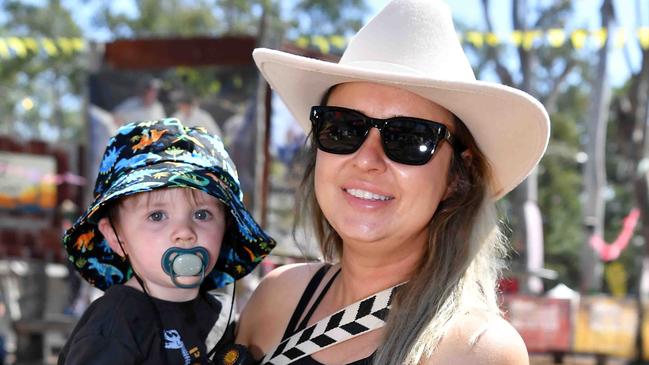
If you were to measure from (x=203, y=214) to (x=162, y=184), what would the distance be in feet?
0.62

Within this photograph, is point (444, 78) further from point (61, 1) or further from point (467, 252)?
point (61, 1)

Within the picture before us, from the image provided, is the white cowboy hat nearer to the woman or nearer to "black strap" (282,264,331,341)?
the woman

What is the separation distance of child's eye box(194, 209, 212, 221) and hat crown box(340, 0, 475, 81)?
565 mm

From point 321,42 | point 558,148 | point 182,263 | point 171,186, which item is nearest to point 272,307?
point 182,263

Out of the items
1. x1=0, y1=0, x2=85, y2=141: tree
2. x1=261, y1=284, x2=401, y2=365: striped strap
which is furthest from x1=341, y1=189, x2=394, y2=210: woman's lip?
x1=0, y1=0, x2=85, y2=141: tree

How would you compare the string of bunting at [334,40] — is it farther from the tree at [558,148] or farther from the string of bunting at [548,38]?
the tree at [558,148]

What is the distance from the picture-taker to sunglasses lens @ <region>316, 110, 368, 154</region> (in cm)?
216

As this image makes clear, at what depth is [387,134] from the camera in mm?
2125

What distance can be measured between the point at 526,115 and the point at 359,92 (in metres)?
0.42

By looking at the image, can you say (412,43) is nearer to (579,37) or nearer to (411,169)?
(411,169)

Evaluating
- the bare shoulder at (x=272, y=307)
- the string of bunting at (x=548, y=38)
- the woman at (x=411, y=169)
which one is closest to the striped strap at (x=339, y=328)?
the woman at (x=411, y=169)

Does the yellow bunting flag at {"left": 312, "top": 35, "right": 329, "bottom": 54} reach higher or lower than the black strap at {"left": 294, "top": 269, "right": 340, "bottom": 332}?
higher

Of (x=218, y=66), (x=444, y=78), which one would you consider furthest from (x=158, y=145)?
(x=218, y=66)

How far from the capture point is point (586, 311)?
11.7m
